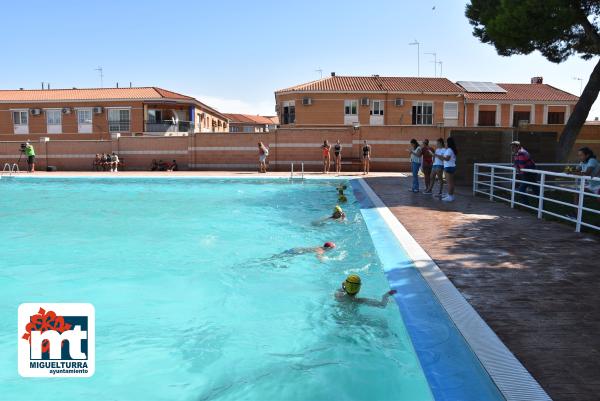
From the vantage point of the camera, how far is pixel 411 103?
1598 inches

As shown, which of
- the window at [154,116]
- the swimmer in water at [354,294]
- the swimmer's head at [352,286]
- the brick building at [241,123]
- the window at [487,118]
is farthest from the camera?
the brick building at [241,123]

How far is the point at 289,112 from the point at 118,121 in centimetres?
1406

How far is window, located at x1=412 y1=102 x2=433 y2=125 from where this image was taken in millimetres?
40784

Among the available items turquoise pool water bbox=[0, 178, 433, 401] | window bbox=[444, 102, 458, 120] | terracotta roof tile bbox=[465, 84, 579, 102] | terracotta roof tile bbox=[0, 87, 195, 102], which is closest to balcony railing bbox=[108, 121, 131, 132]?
terracotta roof tile bbox=[0, 87, 195, 102]

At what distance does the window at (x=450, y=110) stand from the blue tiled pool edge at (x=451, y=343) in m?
36.7

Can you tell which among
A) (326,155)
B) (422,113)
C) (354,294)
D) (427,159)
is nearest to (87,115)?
(326,155)

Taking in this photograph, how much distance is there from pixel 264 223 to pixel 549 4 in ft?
34.6

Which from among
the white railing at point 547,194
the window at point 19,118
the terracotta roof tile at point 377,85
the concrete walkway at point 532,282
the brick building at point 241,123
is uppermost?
the terracotta roof tile at point 377,85

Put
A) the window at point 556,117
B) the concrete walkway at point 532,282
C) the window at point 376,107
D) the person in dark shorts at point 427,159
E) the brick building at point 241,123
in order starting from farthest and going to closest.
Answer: the brick building at point 241,123 < the window at point 556,117 < the window at point 376,107 < the person in dark shorts at point 427,159 < the concrete walkway at point 532,282

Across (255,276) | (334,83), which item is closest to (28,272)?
(255,276)

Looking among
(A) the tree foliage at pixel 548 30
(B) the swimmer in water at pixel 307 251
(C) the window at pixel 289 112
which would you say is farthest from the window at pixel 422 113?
(B) the swimmer in water at pixel 307 251

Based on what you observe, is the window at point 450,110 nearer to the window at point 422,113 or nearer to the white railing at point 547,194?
the window at point 422,113

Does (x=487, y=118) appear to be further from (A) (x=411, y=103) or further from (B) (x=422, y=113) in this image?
(A) (x=411, y=103)

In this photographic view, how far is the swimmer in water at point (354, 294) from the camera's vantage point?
5770mm
